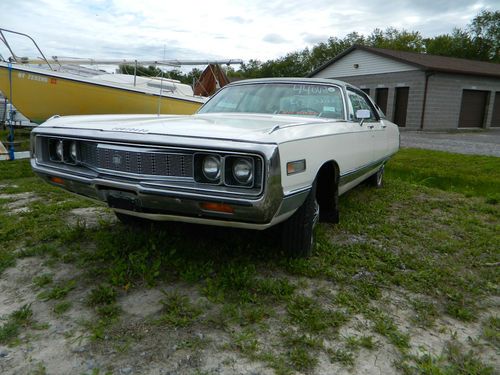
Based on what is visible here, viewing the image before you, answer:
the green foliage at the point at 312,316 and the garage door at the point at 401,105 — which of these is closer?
the green foliage at the point at 312,316

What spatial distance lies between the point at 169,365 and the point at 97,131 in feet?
5.24

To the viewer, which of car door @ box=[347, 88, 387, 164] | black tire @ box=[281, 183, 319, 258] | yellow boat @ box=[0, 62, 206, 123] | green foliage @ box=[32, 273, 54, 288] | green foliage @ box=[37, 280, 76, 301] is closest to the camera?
green foliage @ box=[37, 280, 76, 301]

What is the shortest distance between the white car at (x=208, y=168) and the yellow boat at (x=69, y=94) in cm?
649

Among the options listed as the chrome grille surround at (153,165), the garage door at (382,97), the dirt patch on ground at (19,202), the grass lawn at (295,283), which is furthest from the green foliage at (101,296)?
the garage door at (382,97)

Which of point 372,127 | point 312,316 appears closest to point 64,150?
point 312,316

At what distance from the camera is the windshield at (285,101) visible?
3877 mm

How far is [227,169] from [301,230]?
0.89 m

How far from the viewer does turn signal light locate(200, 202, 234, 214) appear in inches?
90.7

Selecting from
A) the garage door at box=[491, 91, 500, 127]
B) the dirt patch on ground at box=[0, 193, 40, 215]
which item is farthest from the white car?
the garage door at box=[491, 91, 500, 127]

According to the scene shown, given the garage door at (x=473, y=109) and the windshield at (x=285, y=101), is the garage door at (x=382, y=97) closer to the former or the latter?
the garage door at (x=473, y=109)

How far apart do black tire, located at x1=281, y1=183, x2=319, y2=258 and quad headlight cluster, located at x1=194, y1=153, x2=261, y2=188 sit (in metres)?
0.66

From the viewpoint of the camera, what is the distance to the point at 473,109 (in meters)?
20.3

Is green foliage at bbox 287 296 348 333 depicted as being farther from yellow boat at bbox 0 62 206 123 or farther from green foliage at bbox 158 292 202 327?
yellow boat at bbox 0 62 206 123

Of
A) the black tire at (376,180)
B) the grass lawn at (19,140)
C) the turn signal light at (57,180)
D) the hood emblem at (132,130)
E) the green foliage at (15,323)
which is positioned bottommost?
the green foliage at (15,323)
